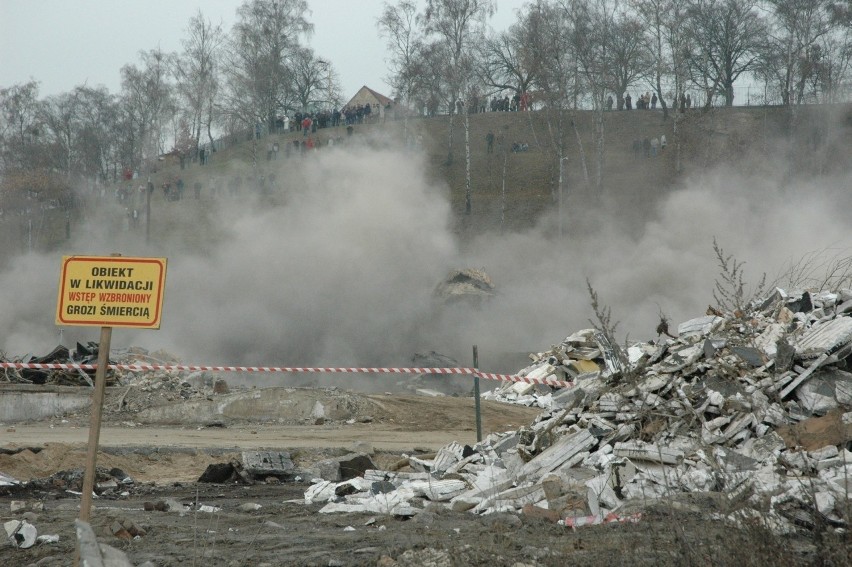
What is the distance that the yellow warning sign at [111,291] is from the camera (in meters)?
5.53

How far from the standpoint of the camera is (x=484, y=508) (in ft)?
24.3

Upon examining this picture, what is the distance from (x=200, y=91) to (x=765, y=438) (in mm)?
41819

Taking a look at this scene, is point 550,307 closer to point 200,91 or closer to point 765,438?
point 200,91

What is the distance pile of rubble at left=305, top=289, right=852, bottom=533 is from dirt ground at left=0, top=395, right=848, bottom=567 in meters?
0.34

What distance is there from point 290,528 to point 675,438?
3.51 metres

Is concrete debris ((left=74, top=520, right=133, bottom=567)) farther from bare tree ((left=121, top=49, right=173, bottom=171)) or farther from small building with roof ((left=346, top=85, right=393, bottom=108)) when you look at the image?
small building with roof ((left=346, top=85, right=393, bottom=108))

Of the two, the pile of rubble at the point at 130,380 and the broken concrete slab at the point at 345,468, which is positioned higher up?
the broken concrete slab at the point at 345,468

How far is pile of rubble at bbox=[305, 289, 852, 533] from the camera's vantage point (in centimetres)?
638

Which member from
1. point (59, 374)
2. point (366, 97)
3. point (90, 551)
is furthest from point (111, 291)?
point (366, 97)

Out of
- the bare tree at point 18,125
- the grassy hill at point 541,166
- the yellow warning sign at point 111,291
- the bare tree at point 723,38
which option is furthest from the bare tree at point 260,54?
the yellow warning sign at point 111,291

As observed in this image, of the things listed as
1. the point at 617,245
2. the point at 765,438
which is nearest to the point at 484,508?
the point at 765,438

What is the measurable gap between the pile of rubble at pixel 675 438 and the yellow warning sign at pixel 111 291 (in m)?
2.68

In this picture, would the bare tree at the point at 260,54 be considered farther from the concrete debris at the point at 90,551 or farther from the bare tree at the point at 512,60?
the concrete debris at the point at 90,551

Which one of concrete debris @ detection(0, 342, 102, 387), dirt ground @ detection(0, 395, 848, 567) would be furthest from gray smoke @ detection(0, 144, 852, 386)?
dirt ground @ detection(0, 395, 848, 567)
